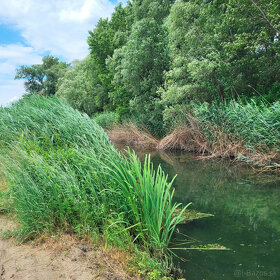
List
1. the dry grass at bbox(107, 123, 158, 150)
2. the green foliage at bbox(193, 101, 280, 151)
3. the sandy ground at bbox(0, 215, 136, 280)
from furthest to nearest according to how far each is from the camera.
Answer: the dry grass at bbox(107, 123, 158, 150) < the green foliage at bbox(193, 101, 280, 151) < the sandy ground at bbox(0, 215, 136, 280)

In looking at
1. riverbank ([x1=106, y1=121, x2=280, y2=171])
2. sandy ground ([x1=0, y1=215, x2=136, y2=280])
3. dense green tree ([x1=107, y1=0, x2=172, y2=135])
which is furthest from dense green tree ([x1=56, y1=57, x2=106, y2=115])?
sandy ground ([x1=0, y1=215, x2=136, y2=280])

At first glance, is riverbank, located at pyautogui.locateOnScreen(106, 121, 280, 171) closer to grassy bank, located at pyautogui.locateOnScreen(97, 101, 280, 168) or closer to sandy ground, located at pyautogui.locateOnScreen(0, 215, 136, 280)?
grassy bank, located at pyautogui.locateOnScreen(97, 101, 280, 168)

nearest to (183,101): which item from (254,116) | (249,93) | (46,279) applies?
(249,93)

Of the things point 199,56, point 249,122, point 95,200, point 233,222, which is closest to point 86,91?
point 199,56

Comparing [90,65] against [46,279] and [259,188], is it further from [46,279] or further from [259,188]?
[46,279]

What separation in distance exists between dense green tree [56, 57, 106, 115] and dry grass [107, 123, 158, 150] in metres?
11.7

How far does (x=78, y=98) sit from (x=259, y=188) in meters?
32.1

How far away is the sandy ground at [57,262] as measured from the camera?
300cm

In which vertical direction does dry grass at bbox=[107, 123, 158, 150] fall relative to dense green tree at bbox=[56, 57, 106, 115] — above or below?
below

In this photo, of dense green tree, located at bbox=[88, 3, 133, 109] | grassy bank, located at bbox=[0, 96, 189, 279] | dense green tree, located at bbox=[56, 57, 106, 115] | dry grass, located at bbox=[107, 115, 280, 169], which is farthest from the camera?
dense green tree, located at bbox=[56, 57, 106, 115]

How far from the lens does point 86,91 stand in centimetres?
3600

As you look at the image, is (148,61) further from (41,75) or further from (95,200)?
(41,75)

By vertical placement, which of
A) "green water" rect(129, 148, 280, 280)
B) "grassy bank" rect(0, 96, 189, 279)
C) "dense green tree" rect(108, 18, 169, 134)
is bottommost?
"green water" rect(129, 148, 280, 280)

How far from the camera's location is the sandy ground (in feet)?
9.83
